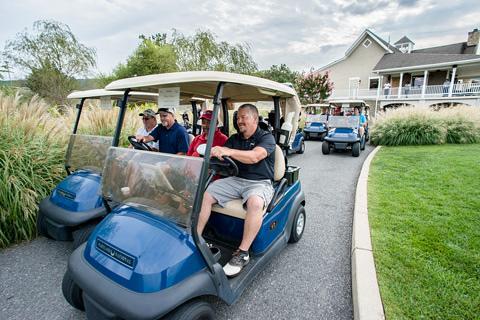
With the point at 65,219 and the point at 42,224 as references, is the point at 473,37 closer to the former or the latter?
the point at 65,219

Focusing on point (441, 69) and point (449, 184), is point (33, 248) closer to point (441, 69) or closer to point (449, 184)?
point (449, 184)

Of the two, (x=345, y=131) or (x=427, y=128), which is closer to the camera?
(x=345, y=131)

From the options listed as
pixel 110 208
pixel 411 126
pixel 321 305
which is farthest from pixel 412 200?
pixel 411 126

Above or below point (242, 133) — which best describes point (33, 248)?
below

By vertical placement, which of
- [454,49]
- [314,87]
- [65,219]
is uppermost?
[454,49]

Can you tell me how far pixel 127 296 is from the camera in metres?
1.36

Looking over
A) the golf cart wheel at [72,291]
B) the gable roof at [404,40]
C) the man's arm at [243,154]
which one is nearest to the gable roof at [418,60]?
the gable roof at [404,40]

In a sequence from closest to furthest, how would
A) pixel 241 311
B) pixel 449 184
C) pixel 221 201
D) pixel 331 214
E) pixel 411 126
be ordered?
pixel 241 311 < pixel 221 201 < pixel 331 214 < pixel 449 184 < pixel 411 126

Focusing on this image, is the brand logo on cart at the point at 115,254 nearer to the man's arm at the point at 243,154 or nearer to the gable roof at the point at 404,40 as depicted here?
the man's arm at the point at 243,154

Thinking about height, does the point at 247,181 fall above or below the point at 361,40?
below

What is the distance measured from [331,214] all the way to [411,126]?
817cm

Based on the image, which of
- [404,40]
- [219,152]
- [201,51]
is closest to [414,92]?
[404,40]

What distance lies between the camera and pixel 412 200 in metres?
3.91

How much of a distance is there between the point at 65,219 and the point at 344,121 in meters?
8.24
